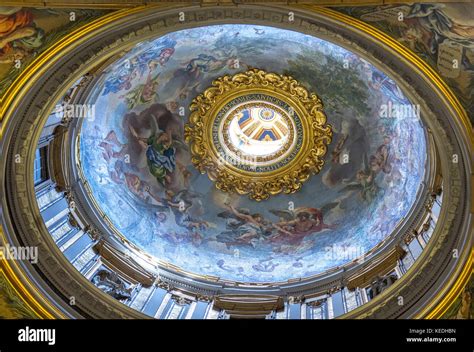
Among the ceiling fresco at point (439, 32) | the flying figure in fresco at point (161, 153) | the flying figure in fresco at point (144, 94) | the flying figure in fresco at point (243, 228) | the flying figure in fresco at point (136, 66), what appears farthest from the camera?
the flying figure in fresco at point (243, 228)

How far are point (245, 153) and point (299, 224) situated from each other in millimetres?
3181

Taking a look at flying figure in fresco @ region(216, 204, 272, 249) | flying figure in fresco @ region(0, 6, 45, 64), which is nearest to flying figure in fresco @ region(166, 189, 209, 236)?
flying figure in fresco @ region(216, 204, 272, 249)

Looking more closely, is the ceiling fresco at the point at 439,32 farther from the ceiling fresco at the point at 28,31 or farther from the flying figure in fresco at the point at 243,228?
the flying figure in fresco at the point at 243,228

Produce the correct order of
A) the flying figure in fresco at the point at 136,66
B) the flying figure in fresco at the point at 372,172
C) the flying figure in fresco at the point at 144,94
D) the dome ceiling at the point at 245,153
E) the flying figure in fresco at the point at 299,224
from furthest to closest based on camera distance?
the flying figure in fresco at the point at 299,224 < the flying figure in fresco at the point at 372,172 < the flying figure in fresco at the point at 144,94 < the dome ceiling at the point at 245,153 < the flying figure in fresco at the point at 136,66

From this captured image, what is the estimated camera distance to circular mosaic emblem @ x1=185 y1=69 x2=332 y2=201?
22734mm

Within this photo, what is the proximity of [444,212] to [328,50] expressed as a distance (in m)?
6.95

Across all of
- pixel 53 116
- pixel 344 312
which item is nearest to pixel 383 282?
pixel 344 312

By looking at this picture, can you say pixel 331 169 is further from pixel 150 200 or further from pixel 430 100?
pixel 430 100

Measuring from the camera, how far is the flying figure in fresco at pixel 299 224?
23281 millimetres

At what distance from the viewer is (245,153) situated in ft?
80.1

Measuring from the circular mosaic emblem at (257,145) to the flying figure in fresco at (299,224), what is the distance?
33.5 inches

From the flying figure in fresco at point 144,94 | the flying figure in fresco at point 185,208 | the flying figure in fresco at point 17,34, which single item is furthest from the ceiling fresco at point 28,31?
the flying figure in fresco at point 185,208

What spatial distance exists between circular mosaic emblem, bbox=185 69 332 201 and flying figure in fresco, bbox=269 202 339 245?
0.85 meters

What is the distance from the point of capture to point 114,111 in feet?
69.4
